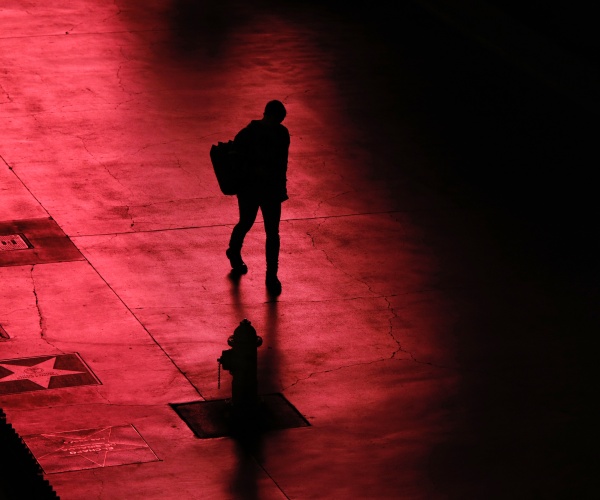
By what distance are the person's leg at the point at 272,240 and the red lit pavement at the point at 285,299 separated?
0.22 meters

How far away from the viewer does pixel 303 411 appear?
11.0 m

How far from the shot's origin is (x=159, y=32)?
22.7 metres

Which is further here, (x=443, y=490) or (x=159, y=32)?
(x=159, y=32)

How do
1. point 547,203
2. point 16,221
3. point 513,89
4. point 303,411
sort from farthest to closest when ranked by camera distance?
point 513,89, point 547,203, point 16,221, point 303,411

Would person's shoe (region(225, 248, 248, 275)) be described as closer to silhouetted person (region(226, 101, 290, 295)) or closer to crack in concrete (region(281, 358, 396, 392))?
silhouetted person (region(226, 101, 290, 295))

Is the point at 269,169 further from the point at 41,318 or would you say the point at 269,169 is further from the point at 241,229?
the point at 41,318

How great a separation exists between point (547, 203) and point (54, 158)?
605 centimetres

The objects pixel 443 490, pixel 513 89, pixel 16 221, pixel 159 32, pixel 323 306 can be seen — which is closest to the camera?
pixel 443 490

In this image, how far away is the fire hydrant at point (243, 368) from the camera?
1055cm

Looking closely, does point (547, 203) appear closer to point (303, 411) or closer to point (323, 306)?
point (323, 306)

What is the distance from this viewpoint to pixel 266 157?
13.1 metres

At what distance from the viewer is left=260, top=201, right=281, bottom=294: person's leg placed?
1318 cm

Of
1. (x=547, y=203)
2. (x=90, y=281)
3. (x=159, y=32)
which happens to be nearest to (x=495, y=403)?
(x=90, y=281)

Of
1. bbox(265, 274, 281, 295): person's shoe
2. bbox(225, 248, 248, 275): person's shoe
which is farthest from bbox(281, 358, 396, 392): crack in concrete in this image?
bbox(225, 248, 248, 275): person's shoe
